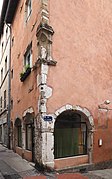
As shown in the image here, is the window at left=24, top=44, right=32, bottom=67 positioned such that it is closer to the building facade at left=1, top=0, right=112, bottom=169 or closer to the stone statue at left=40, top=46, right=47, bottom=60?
the building facade at left=1, top=0, right=112, bottom=169

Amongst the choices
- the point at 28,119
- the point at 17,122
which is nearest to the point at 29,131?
the point at 28,119

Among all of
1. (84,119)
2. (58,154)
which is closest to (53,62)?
(84,119)

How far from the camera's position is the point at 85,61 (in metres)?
11.0

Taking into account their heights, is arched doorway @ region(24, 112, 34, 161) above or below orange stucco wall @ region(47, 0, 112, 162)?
below

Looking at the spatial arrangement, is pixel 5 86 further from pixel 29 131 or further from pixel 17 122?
pixel 29 131

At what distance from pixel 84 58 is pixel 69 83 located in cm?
135

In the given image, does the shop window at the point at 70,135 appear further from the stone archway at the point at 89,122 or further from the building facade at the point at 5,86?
the building facade at the point at 5,86

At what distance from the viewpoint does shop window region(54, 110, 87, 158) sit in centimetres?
1017

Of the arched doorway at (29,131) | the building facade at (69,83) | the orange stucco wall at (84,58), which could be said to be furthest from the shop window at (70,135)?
the arched doorway at (29,131)

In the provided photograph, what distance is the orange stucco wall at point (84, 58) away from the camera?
10227 millimetres

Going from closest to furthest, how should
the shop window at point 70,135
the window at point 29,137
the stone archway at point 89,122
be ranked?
the shop window at point 70,135
the stone archway at point 89,122
the window at point 29,137

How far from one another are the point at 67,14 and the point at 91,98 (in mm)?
3391

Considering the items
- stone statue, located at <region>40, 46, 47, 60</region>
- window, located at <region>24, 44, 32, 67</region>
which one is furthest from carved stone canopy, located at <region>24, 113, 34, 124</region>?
stone statue, located at <region>40, 46, 47, 60</region>

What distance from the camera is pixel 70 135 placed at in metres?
10.6
